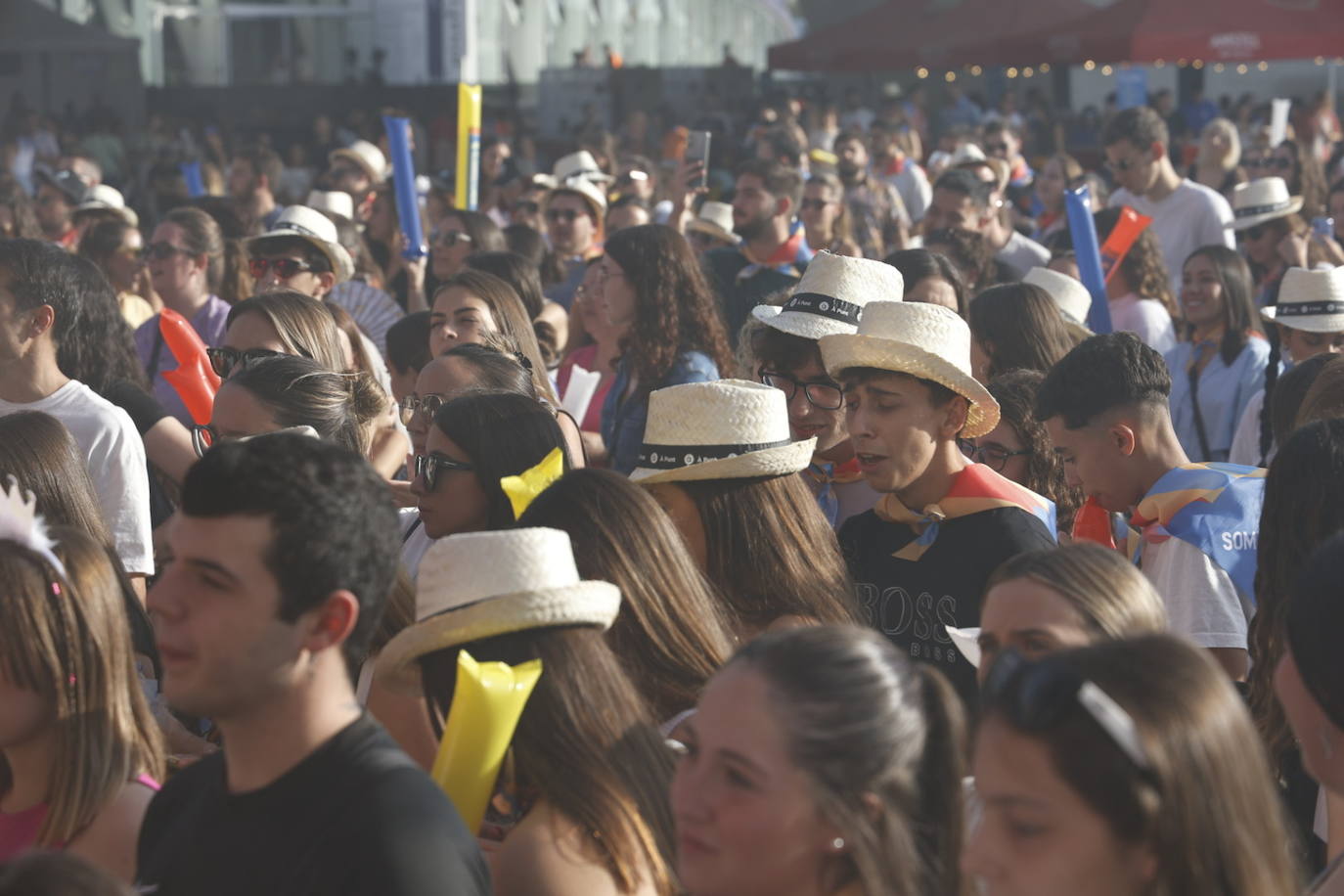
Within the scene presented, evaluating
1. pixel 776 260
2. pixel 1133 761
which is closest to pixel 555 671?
pixel 1133 761

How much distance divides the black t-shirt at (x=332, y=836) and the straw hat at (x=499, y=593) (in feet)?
1.27

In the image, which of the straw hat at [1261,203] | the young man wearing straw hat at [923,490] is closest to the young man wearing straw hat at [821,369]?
the young man wearing straw hat at [923,490]

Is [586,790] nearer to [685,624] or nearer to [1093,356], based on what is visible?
[685,624]

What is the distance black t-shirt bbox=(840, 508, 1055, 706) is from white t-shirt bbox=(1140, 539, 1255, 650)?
0.28 m

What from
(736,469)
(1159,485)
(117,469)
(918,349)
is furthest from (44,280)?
(1159,485)

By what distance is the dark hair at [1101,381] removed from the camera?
4516 mm

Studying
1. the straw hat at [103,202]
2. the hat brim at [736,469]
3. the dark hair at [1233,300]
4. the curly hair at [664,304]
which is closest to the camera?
the hat brim at [736,469]

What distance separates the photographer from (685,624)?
10.9ft

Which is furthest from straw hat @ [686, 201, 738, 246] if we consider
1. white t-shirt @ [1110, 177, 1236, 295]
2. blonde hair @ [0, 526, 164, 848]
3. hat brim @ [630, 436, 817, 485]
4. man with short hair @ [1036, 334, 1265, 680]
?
blonde hair @ [0, 526, 164, 848]

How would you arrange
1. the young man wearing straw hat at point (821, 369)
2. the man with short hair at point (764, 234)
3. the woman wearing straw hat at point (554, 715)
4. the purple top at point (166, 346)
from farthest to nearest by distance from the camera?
the man with short hair at point (764, 234)
the purple top at point (166, 346)
the young man wearing straw hat at point (821, 369)
the woman wearing straw hat at point (554, 715)

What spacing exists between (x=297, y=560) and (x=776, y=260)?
6.05 metres

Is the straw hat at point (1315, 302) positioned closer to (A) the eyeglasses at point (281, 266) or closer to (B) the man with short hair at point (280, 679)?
(A) the eyeglasses at point (281, 266)

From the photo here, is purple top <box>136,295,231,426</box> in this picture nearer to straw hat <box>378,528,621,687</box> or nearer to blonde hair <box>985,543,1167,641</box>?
straw hat <box>378,528,621,687</box>

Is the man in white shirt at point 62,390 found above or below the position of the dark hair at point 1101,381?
below
